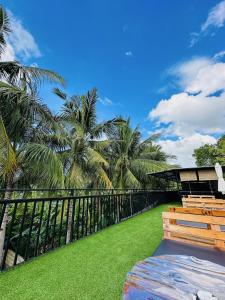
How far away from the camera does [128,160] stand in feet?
33.6

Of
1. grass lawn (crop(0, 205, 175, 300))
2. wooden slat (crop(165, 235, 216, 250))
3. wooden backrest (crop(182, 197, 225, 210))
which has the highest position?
wooden backrest (crop(182, 197, 225, 210))

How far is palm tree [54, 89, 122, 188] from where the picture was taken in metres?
6.50

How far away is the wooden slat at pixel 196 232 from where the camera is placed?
2.38 meters

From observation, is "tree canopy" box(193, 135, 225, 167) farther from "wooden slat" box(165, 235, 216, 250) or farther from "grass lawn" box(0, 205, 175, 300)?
"grass lawn" box(0, 205, 175, 300)

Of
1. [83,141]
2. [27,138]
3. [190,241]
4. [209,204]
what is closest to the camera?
[190,241]

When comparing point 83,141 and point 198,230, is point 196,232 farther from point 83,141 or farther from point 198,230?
point 83,141

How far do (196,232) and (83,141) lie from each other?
205 inches

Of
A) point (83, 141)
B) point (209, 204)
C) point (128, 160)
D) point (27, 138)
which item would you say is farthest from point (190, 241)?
point (128, 160)

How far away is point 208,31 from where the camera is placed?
895cm

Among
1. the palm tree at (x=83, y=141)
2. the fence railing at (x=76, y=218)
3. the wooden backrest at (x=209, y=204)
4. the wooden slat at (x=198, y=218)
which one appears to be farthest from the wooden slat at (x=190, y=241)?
the palm tree at (x=83, y=141)

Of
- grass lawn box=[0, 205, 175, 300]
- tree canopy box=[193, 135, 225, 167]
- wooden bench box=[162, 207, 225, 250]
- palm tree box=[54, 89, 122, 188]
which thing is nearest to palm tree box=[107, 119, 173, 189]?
palm tree box=[54, 89, 122, 188]

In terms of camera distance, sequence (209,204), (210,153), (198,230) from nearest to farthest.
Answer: (198,230) < (209,204) < (210,153)

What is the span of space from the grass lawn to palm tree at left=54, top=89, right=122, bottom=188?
3.28 m

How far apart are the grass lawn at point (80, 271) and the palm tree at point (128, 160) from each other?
6203 mm
